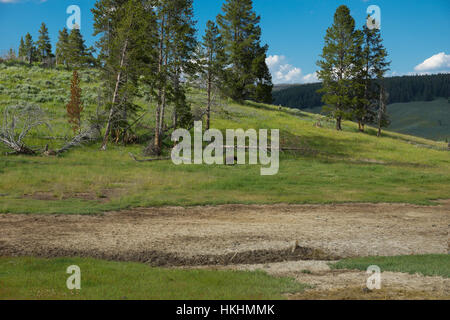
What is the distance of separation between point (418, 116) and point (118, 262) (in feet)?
489

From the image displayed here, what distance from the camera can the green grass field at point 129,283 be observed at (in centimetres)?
695

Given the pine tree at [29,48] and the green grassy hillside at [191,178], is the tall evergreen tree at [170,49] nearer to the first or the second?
the green grassy hillside at [191,178]

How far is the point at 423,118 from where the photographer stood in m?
137

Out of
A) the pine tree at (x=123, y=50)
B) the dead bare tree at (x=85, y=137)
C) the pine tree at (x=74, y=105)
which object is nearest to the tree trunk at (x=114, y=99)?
the pine tree at (x=123, y=50)

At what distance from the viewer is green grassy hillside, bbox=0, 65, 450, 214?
59.7 ft


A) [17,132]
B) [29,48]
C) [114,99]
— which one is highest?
[29,48]

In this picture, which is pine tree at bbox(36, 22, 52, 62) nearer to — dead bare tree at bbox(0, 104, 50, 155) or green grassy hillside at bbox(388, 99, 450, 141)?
dead bare tree at bbox(0, 104, 50, 155)

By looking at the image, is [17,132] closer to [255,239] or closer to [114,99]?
[114,99]

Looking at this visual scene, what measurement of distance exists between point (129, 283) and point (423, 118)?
14831cm

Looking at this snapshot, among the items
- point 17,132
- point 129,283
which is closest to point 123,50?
point 17,132

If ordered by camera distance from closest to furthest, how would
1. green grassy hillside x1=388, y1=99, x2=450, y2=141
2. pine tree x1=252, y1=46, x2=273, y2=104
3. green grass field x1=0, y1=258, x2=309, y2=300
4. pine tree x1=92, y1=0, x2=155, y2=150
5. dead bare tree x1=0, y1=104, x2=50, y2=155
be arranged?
green grass field x1=0, y1=258, x2=309, y2=300
dead bare tree x1=0, y1=104, x2=50, y2=155
pine tree x1=92, y1=0, x2=155, y2=150
pine tree x1=252, y1=46, x2=273, y2=104
green grassy hillside x1=388, y1=99, x2=450, y2=141

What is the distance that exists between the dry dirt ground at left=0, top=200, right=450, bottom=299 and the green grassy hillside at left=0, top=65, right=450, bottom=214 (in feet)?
6.77

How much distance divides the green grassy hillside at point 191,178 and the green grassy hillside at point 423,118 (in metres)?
88.6

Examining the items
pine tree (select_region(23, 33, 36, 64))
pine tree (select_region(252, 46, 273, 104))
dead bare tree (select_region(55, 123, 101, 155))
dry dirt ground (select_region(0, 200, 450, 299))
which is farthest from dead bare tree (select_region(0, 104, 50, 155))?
pine tree (select_region(23, 33, 36, 64))
